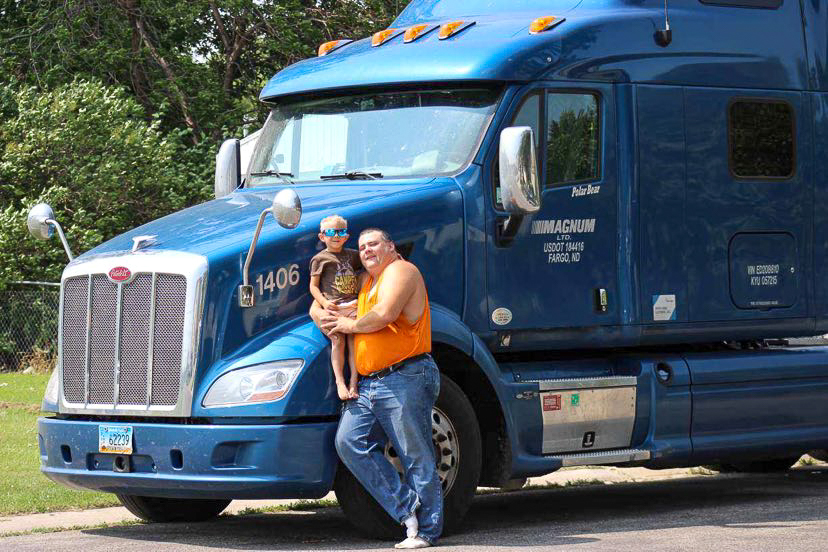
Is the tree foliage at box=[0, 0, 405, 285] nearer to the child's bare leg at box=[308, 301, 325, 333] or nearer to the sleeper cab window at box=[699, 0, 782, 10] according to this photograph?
the sleeper cab window at box=[699, 0, 782, 10]

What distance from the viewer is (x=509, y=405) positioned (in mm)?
9297

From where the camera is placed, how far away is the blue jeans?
8430 mm

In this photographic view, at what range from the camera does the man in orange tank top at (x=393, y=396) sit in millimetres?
8445

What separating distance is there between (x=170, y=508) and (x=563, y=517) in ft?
8.55

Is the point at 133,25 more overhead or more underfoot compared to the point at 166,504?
more overhead

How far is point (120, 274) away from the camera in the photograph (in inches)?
348

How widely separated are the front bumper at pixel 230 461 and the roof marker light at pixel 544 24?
2949 mm

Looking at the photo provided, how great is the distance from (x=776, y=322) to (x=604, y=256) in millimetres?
1664

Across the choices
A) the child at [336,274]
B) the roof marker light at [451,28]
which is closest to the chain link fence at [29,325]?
the roof marker light at [451,28]

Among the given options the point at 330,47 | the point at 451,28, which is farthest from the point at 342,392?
the point at 330,47

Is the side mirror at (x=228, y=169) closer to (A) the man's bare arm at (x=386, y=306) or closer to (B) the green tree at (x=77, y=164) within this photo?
(A) the man's bare arm at (x=386, y=306)

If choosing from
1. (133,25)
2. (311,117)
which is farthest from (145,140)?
(311,117)

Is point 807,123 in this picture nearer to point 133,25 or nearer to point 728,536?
point 728,536

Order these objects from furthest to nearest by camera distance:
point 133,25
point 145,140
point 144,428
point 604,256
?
1. point 133,25
2. point 145,140
3. point 604,256
4. point 144,428
